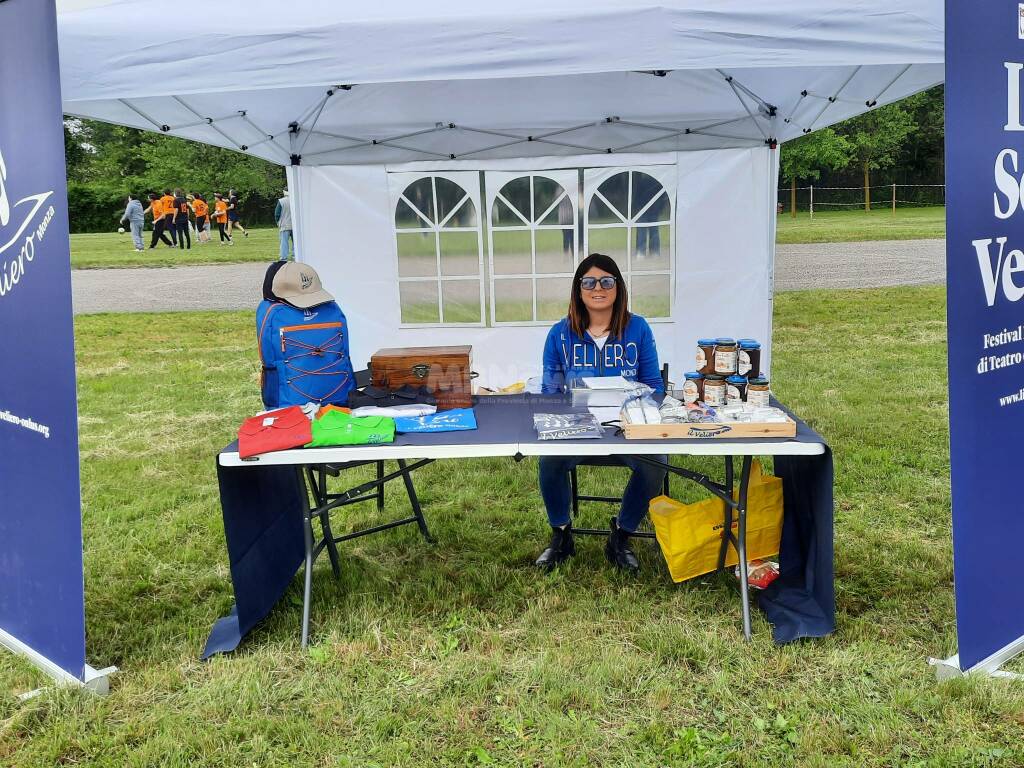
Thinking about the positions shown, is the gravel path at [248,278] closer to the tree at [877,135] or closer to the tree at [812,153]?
the tree at [812,153]

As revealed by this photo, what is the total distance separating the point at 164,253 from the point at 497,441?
1633cm

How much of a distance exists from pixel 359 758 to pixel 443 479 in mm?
2256

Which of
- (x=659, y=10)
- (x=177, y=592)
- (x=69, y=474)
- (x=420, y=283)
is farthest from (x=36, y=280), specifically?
(x=420, y=283)

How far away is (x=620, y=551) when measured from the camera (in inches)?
122

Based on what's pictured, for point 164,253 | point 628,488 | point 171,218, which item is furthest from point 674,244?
point 171,218

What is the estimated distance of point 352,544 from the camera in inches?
138

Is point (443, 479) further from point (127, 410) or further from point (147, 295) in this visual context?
point (147, 295)

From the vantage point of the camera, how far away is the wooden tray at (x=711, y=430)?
242cm

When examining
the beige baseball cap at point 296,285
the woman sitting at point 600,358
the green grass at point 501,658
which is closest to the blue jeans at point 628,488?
the woman sitting at point 600,358

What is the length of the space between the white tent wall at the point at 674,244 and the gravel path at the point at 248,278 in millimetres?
5846

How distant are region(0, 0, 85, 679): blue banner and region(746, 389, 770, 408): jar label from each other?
1922mm

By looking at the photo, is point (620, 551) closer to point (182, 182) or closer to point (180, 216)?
point (180, 216)

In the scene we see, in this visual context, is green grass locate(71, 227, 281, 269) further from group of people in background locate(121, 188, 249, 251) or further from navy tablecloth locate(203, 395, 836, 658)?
navy tablecloth locate(203, 395, 836, 658)

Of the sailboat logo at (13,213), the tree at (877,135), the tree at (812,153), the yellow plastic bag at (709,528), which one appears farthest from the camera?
the tree at (877,135)
